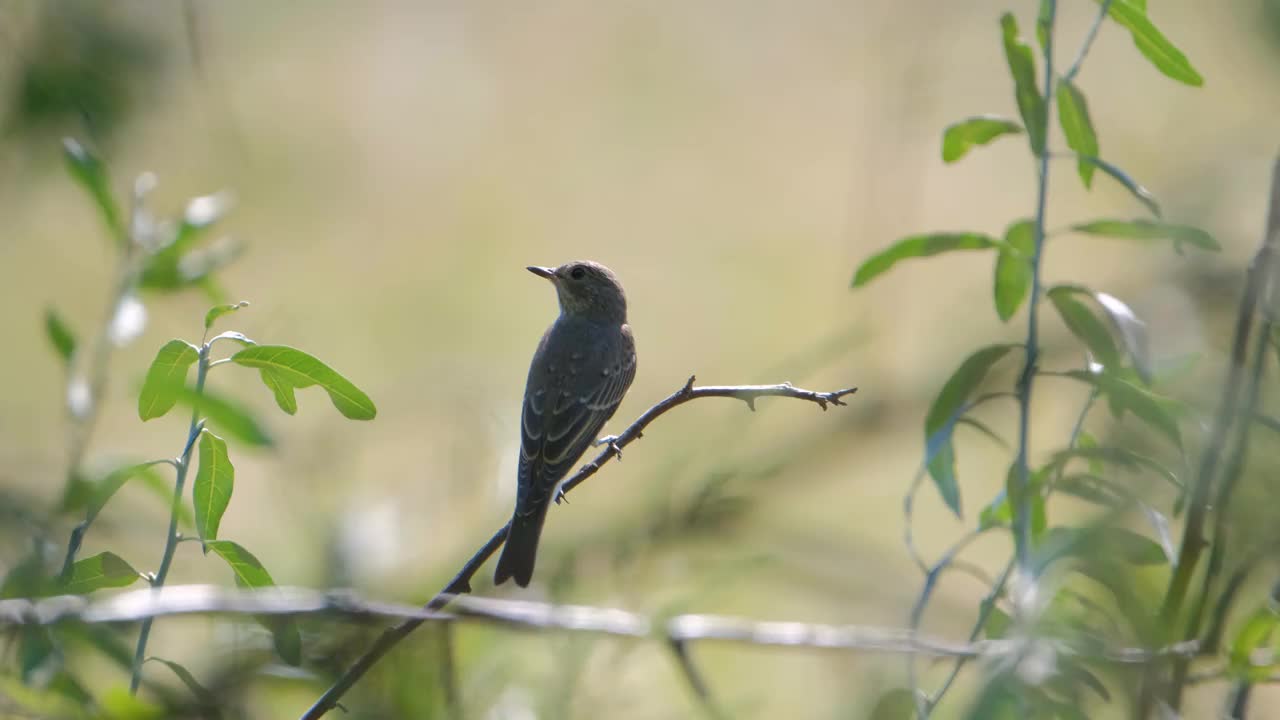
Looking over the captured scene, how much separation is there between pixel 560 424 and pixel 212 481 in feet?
9.72

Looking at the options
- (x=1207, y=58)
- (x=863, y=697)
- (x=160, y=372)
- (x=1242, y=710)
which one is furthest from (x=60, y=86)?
(x=1207, y=58)

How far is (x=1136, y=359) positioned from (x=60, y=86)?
194cm

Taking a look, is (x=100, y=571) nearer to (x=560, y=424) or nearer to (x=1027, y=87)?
(x=1027, y=87)

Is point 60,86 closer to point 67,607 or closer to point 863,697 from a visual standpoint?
point 67,607

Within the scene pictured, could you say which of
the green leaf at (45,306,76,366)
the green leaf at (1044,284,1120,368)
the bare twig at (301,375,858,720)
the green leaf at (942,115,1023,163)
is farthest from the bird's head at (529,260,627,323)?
the green leaf at (1044,284,1120,368)

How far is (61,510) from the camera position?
38.1 inches

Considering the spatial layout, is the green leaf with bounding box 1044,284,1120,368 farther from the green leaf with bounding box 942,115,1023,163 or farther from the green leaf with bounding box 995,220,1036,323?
the green leaf with bounding box 942,115,1023,163

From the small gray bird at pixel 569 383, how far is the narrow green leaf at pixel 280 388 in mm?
1714

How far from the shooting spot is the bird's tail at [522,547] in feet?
9.05

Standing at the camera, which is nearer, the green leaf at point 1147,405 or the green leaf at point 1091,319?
the green leaf at point 1147,405

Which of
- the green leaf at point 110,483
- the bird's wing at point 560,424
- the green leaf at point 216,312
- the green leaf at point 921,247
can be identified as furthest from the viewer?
the bird's wing at point 560,424

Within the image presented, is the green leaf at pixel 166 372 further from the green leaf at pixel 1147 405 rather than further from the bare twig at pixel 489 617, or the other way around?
the green leaf at pixel 1147 405

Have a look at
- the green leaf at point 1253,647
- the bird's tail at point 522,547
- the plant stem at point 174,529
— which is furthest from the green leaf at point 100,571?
the green leaf at point 1253,647

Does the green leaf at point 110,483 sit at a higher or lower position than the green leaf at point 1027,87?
lower
